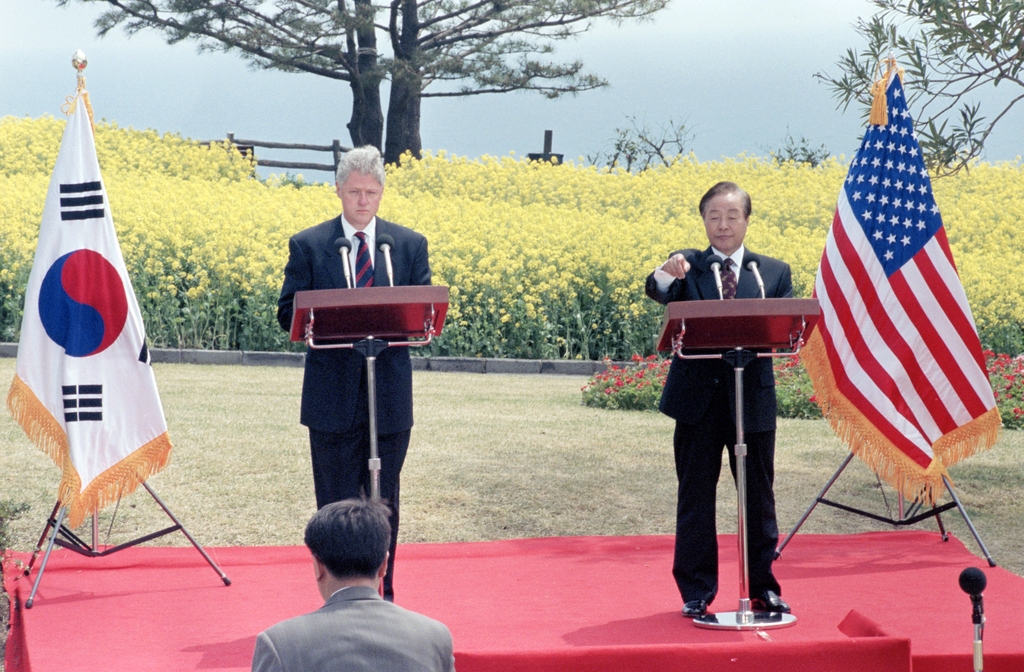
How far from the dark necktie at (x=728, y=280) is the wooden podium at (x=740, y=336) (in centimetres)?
24

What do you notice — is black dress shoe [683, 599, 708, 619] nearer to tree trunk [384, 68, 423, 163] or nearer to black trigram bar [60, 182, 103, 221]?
black trigram bar [60, 182, 103, 221]

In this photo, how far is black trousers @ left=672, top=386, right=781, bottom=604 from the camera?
4.61m

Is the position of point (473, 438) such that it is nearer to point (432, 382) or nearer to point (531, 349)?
point (432, 382)

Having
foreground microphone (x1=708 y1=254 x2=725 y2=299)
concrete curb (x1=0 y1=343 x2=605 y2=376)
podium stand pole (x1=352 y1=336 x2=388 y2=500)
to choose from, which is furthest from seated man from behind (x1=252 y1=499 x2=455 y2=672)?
concrete curb (x1=0 y1=343 x2=605 y2=376)

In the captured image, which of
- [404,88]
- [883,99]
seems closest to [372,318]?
[883,99]

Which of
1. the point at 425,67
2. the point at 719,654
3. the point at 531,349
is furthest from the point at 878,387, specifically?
the point at 425,67

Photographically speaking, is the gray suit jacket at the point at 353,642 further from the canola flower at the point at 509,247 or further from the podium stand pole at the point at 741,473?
the canola flower at the point at 509,247

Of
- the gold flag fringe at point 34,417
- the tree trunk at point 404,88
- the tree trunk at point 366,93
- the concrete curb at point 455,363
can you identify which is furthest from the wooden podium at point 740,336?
the tree trunk at point 366,93

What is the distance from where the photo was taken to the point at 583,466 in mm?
8109

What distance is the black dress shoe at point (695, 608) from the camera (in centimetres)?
459

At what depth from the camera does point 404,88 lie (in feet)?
63.8

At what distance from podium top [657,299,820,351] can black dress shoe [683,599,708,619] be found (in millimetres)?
1009

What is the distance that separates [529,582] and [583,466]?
2875 millimetres

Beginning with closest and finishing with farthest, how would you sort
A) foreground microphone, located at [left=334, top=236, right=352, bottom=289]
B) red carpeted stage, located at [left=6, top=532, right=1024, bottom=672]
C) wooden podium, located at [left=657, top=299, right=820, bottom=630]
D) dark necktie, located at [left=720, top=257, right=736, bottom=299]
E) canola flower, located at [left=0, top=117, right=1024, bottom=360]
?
red carpeted stage, located at [left=6, top=532, right=1024, bottom=672]
wooden podium, located at [left=657, top=299, right=820, bottom=630]
foreground microphone, located at [left=334, top=236, right=352, bottom=289]
dark necktie, located at [left=720, top=257, right=736, bottom=299]
canola flower, located at [left=0, top=117, right=1024, bottom=360]
